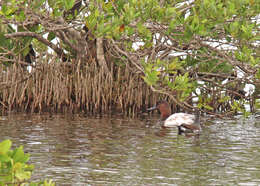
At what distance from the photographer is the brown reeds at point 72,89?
13.1 m

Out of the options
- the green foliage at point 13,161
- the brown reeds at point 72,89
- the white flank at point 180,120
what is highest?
the brown reeds at point 72,89

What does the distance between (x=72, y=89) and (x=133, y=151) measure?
6024mm

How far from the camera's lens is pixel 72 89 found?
13539 mm

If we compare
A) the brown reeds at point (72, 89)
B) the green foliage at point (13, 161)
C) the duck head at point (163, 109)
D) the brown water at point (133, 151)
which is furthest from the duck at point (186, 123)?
the green foliage at point (13, 161)

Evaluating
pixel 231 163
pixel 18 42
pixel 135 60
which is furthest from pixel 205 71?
pixel 231 163

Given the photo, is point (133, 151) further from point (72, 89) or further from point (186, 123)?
point (72, 89)

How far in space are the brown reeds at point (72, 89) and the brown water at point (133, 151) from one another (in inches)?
51.0

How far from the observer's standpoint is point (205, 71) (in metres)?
13.2

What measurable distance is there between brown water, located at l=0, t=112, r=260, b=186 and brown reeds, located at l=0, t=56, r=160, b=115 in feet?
4.25

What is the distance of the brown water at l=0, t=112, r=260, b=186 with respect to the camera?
237 inches

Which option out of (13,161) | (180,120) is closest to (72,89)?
(180,120)

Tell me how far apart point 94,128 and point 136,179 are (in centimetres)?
460

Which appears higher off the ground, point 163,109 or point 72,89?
point 72,89

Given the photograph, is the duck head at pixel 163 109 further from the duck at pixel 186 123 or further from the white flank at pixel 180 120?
the white flank at pixel 180 120
